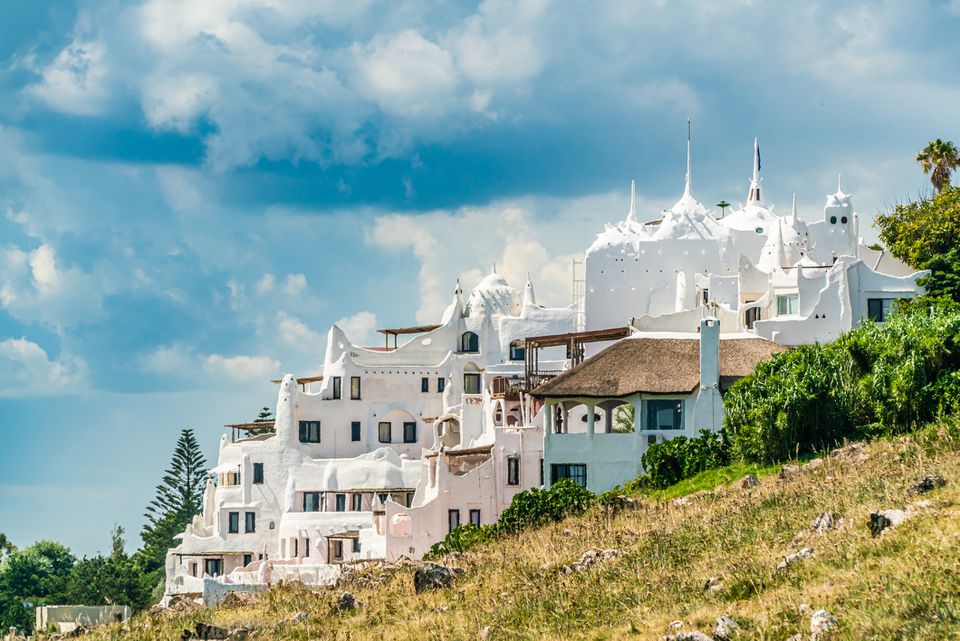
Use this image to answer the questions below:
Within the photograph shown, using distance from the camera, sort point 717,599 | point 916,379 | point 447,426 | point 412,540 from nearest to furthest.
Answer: point 717,599, point 916,379, point 412,540, point 447,426

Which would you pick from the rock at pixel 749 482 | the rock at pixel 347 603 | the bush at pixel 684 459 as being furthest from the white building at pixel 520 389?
the rock at pixel 347 603

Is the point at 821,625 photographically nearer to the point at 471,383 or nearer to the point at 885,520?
the point at 885,520

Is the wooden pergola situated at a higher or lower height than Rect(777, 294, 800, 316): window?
lower

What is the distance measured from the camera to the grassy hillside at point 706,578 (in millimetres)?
22297

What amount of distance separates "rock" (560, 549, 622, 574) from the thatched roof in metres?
28.1

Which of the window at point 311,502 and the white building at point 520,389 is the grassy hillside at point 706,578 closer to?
the white building at point 520,389

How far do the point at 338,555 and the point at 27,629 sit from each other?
3130 cm

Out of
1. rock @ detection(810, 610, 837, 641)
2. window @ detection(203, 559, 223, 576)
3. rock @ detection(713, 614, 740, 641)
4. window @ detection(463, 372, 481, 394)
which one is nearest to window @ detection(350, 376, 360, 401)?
window @ detection(463, 372, 481, 394)

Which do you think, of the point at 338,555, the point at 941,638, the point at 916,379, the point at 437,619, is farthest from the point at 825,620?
the point at 338,555

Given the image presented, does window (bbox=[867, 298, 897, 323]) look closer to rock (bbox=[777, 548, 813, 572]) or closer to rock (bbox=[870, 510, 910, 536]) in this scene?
rock (bbox=[870, 510, 910, 536])

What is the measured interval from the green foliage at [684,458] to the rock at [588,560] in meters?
20.9

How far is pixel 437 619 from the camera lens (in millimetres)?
28000

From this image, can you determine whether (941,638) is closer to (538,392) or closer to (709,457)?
(709,457)

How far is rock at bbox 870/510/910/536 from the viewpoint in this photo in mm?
25688
